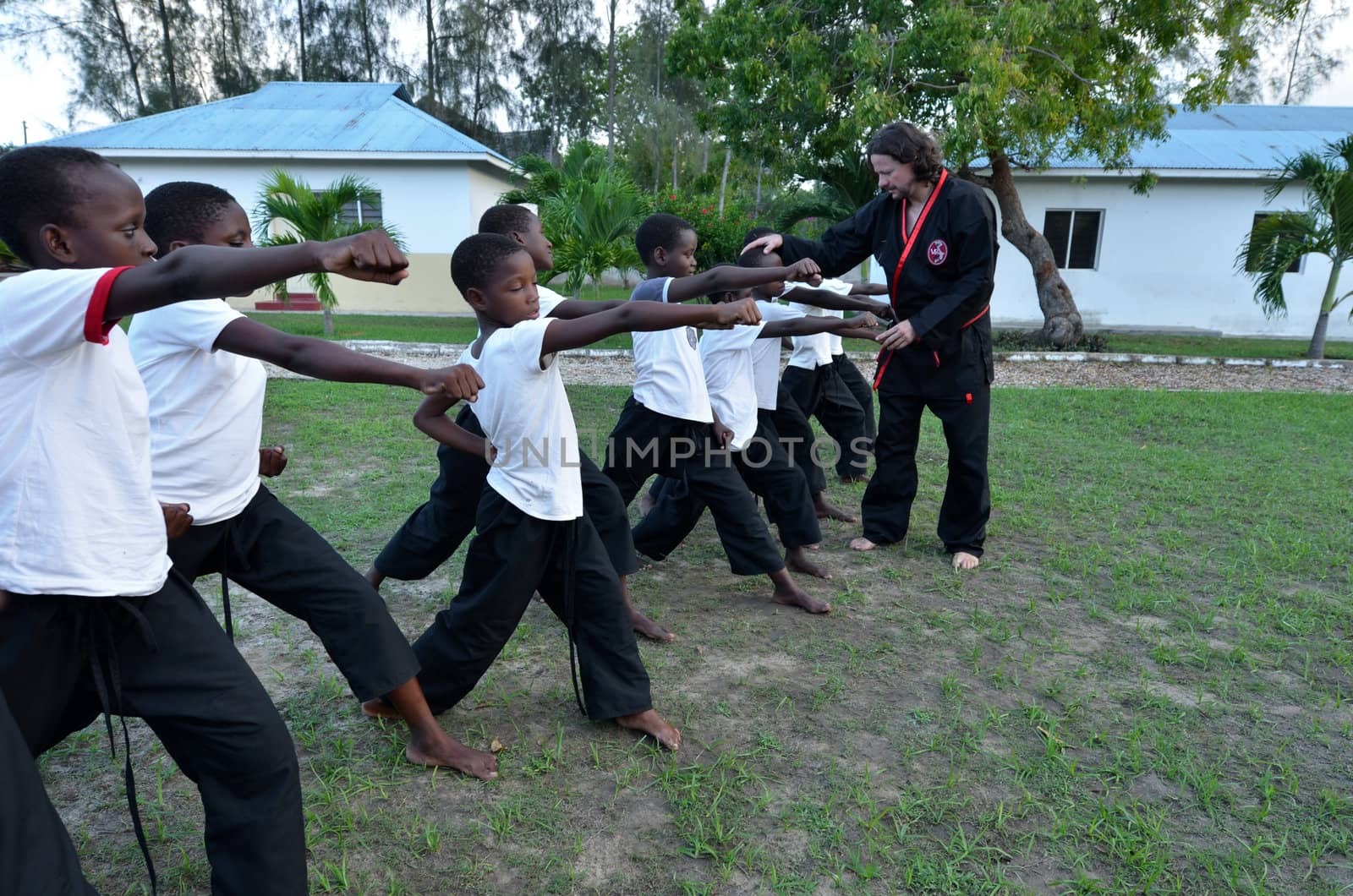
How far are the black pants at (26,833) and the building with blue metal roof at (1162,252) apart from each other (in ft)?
52.2

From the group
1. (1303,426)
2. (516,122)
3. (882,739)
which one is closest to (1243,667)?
(882,739)

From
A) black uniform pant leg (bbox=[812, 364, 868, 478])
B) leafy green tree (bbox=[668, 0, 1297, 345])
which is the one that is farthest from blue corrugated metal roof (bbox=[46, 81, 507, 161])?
black uniform pant leg (bbox=[812, 364, 868, 478])

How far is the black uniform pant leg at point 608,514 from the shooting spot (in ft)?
10.7

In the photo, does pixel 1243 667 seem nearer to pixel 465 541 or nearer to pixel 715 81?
pixel 465 541

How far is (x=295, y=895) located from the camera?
71.5 inches

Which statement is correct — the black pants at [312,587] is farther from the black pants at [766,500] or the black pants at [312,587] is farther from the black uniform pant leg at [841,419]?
the black uniform pant leg at [841,419]

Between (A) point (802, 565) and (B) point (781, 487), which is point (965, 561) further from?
(B) point (781, 487)

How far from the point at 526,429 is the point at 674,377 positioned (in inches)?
46.5

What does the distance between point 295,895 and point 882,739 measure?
1662 millimetres

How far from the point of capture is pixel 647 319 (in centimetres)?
226

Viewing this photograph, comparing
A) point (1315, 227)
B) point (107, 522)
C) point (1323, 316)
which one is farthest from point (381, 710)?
point (1323, 316)

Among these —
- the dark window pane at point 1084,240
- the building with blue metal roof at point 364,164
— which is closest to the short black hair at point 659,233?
the dark window pane at point 1084,240

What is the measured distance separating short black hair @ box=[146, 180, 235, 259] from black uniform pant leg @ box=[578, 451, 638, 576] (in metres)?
1.38

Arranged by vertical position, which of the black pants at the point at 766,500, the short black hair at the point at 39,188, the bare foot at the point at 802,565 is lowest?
the bare foot at the point at 802,565
